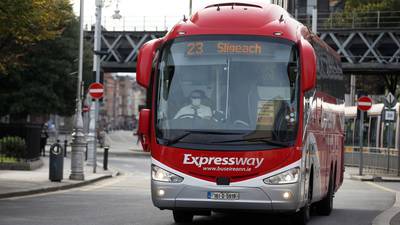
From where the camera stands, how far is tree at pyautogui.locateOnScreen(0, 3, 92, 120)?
185 feet

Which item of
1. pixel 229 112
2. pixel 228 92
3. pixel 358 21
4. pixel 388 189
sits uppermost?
pixel 358 21

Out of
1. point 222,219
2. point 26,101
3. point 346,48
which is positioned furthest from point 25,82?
point 222,219

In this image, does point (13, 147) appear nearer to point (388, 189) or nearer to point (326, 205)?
point (388, 189)

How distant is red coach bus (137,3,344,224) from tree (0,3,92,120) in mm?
41950

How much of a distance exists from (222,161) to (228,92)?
3.44 feet

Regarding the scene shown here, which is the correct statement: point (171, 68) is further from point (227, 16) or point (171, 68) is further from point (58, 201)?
point (58, 201)

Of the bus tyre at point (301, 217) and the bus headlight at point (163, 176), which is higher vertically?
the bus headlight at point (163, 176)

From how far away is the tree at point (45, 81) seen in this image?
185 ft

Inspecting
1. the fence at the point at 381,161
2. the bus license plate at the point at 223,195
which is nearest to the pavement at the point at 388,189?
the fence at the point at 381,161

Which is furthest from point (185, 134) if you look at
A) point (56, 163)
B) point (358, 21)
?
point (358, 21)

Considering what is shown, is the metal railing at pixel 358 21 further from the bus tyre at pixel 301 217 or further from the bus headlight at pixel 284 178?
the bus headlight at pixel 284 178

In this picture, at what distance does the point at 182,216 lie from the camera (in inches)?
588

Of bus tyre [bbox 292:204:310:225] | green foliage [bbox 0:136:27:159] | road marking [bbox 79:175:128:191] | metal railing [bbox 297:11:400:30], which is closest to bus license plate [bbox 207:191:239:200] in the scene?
bus tyre [bbox 292:204:310:225]

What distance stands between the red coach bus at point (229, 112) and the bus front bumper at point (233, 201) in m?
A: 0.01
